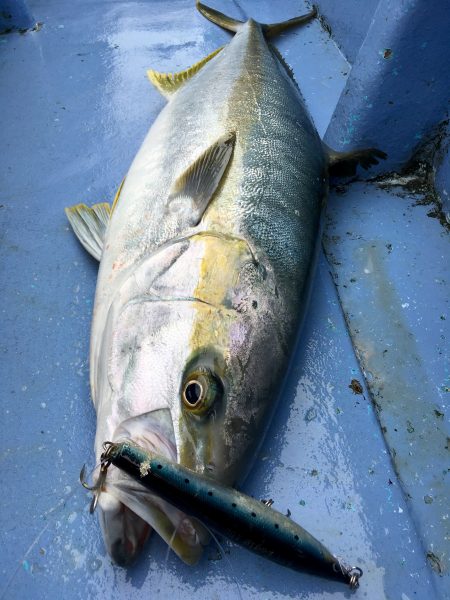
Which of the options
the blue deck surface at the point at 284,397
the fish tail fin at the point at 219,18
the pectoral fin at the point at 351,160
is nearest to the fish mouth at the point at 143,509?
the blue deck surface at the point at 284,397

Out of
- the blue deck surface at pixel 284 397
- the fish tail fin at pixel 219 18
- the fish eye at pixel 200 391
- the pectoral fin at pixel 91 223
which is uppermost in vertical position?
the fish tail fin at pixel 219 18

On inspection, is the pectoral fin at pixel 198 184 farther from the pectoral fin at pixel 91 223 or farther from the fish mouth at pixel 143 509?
the fish mouth at pixel 143 509

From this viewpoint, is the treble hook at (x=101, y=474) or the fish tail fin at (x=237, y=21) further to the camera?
the fish tail fin at (x=237, y=21)

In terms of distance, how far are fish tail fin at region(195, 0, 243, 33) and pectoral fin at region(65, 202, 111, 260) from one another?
7.15 feet

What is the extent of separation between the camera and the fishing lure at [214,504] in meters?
1.10

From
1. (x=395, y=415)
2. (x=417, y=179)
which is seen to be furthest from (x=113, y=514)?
(x=417, y=179)

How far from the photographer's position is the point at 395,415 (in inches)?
72.9

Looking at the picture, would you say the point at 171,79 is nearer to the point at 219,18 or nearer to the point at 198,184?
the point at 219,18

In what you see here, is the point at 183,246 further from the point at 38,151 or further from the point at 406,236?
the point at 38,151

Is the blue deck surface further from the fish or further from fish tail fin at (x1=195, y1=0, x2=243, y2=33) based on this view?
fish tail fin at (x1=195, y1=0, x2=243, y2=33)

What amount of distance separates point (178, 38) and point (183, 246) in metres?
2.70

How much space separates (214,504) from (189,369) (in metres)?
0.38

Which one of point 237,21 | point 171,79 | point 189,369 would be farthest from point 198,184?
point 237,21

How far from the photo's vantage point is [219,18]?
3.75 m
